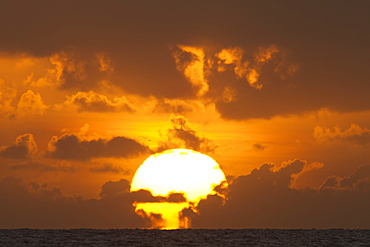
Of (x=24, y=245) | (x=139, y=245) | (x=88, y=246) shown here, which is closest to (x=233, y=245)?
(x=139, y=245)

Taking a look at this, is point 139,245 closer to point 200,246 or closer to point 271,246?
point 200,246

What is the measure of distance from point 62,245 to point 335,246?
78.4 meters

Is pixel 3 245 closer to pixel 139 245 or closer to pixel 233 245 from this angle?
pixel 139 245

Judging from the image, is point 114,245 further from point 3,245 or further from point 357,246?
point 357,246

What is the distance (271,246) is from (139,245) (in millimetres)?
38279

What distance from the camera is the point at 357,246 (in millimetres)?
177625

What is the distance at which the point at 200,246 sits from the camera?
565 ft

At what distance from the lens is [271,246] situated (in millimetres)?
178375

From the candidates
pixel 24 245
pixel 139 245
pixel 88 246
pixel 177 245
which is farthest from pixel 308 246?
pixel 24 245

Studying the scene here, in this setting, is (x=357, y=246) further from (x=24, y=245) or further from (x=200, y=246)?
(x=24, y=245)

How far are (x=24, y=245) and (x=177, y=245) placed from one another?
43435 mm

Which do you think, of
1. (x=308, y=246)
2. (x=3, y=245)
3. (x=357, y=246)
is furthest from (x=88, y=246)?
(x=357, y=246)

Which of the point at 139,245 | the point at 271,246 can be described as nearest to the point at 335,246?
the point at 271,246

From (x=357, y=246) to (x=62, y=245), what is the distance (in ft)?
278
